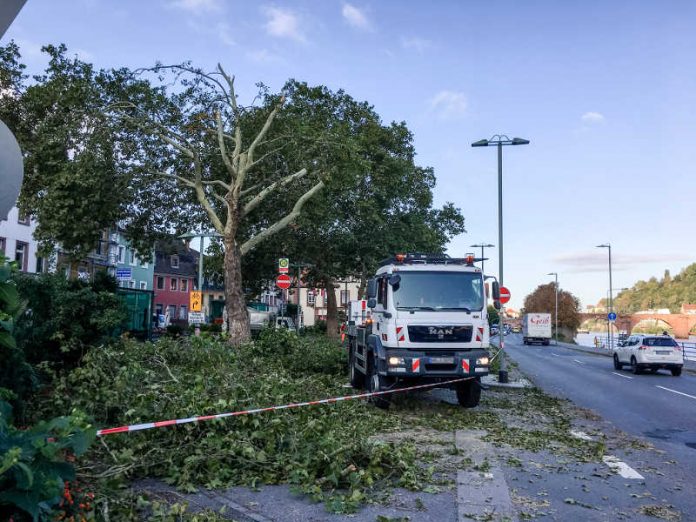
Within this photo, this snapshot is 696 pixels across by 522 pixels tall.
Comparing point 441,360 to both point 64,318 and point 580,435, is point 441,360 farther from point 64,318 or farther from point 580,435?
point 64,318

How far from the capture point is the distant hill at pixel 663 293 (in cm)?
12388

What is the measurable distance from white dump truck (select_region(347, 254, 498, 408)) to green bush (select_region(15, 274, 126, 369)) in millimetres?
5272

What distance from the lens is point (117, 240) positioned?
214 ft

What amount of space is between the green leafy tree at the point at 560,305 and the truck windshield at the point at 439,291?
83632 millimetres

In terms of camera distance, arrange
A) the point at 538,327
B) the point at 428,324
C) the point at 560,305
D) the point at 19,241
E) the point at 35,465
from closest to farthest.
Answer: the point at 35,465 < the point at 428,324 < the point at 19,241 < the point at 538,327 < the point at 560,305

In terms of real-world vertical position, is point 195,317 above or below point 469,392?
above

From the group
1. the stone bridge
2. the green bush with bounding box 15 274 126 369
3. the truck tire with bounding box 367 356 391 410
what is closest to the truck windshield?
the truck tire with bounding box 367 356 391 410

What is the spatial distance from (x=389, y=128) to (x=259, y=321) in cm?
1569

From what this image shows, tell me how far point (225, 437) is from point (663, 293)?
15160 cm

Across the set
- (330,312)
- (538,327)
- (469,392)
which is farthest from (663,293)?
(469,392)

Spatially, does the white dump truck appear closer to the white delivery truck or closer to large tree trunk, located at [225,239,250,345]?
large tree trunk, located at [225,239,250,345]

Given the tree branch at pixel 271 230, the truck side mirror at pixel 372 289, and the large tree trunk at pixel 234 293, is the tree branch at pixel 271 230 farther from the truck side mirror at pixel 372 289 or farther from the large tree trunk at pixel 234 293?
the truck side mirror at pixel 372 289

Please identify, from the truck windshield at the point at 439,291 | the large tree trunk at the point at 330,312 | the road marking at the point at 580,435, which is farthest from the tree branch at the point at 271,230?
the large tree trunk at the point at 330,312

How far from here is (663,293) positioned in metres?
140
